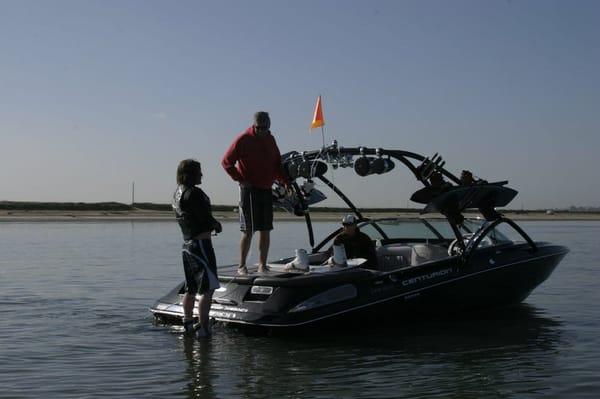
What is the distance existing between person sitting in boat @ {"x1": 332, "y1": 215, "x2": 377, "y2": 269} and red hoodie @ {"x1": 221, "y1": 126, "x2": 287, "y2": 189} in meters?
1.28

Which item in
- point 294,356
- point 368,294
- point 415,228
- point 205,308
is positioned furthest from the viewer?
point 415,228

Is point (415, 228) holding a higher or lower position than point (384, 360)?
higher

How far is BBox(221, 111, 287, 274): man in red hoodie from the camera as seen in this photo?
8.72 metres

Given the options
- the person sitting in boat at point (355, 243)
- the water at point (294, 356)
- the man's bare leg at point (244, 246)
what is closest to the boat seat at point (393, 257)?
the person sitting in boat at point (355, 243)

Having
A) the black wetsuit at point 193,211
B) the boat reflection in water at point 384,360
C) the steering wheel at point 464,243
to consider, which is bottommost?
the boat reflection in water at point 384,360

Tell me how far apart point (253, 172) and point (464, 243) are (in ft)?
8.82

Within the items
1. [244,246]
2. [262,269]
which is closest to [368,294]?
[262,269]

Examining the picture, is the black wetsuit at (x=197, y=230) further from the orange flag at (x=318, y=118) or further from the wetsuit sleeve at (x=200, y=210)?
the orange flag at (x=318, y=118)

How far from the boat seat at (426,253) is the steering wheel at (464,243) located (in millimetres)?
135

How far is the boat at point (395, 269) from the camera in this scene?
8.12 meters

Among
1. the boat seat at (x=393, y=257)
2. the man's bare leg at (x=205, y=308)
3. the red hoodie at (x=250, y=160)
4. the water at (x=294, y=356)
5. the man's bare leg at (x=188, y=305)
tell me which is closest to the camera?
the water at (x=294, y=356)

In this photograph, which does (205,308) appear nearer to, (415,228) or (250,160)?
(250,160)

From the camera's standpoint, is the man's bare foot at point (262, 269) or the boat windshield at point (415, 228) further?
the boat windshield at point (415, 228)

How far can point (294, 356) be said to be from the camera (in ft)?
24.3
